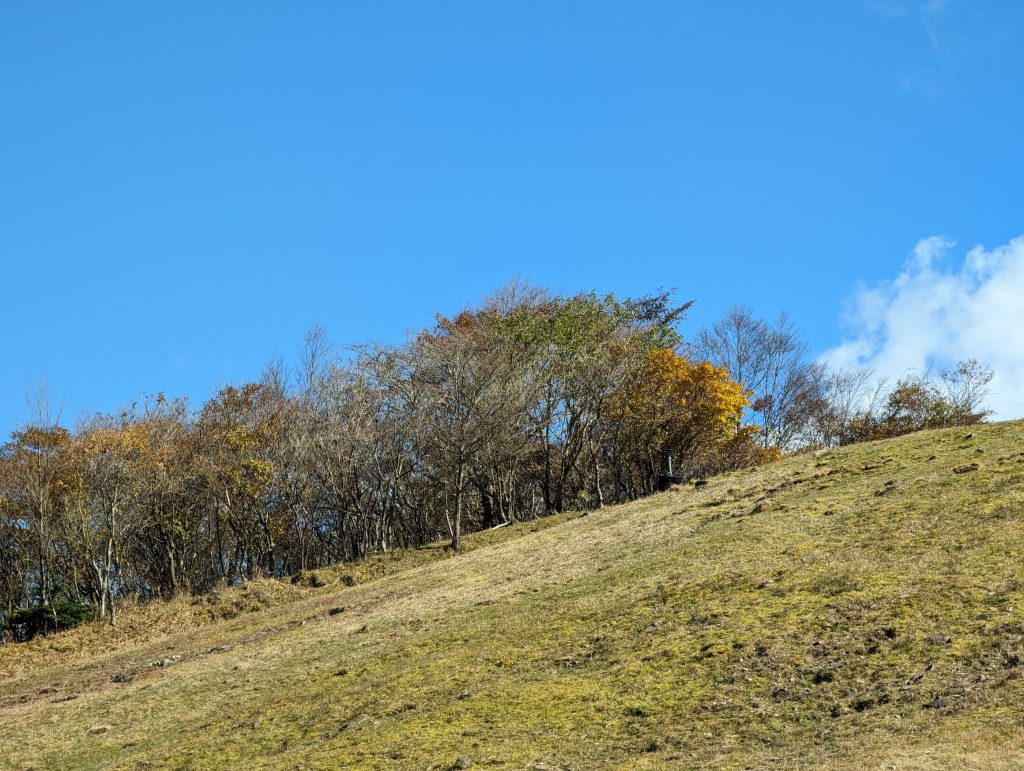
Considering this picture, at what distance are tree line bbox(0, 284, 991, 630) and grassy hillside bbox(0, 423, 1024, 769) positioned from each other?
1214cm

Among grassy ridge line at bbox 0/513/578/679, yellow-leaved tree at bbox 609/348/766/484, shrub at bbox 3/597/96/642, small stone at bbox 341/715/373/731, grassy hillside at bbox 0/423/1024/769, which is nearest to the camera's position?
grassy hillside at bbox 0/423/1024/769

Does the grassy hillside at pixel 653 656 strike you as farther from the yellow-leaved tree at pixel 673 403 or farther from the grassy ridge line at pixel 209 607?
the yellow-leaved tree at pixel 673 403

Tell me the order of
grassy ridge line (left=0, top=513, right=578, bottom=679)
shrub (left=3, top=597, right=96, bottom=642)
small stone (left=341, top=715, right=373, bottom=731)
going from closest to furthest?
1. small stone (left=341, top=715, right=373, bottom=731)
2. grassy ridge line (left=0, top=513, right=578, bottom=679)
3. shrub (left=3, top=597, right=96, bottom=642)

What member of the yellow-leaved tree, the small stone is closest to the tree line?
the yellow-leaved tree

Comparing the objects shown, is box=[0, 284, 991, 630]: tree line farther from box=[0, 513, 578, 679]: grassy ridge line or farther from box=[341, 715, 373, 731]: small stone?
box=[341, 715, 373, 731]: small stone

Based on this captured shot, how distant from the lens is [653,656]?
18.1 meters

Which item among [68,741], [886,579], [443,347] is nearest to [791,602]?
[886,579]

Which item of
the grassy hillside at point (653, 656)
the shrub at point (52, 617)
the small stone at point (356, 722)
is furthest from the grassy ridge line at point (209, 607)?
the small stone at point (356, 722)

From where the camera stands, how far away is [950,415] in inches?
2472

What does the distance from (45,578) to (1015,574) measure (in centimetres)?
4151

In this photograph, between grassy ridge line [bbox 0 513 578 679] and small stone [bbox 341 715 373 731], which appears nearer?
small stone [bbox 341 715 373 731]

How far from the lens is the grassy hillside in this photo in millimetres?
13867

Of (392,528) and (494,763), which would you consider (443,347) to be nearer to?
(392,528)

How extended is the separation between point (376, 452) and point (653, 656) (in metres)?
34.4
